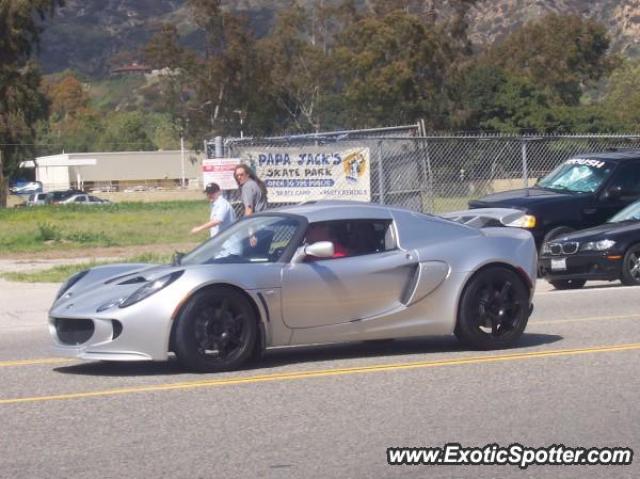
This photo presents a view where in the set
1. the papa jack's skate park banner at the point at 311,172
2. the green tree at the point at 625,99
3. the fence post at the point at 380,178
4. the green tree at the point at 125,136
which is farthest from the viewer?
the green tree at the point at 125,136

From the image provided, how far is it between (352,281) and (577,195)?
957 centimetres

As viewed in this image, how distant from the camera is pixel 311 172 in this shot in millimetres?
19625

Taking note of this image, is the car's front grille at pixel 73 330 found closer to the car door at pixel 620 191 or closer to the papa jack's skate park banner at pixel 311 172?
the papa jack's skate park banner at pixel 311 172

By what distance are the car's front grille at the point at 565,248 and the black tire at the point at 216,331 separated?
779cm

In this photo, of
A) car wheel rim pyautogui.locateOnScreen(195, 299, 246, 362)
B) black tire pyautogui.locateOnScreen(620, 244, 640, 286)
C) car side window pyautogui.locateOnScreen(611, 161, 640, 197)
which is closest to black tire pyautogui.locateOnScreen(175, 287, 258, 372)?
car wheel rim pyautogui.locateOnScreen(195, 299, 246, 362)

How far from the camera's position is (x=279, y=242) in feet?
32.7

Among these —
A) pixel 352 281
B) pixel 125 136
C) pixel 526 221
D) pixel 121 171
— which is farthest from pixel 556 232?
pixel 125 136

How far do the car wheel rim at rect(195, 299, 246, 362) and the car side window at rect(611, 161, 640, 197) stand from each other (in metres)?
10.9

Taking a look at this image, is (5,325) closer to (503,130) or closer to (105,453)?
(105,453)

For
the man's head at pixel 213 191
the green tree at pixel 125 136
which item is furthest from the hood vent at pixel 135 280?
the green tree at pixel 125 136

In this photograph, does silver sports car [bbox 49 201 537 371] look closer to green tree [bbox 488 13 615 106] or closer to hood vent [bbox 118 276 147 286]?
hood vent [bbox 118 276 147 286]

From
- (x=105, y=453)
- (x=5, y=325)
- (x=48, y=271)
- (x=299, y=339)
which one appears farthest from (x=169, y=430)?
(x=48, y=271)

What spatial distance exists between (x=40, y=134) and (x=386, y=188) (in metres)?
88.1

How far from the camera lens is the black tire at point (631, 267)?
16047mm
